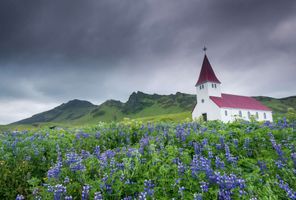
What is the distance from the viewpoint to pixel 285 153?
5348mm

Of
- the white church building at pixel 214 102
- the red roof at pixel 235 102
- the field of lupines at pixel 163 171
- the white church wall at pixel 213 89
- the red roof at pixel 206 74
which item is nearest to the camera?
the field of lupines at pixel 163 171

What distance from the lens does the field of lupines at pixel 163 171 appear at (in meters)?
3.78

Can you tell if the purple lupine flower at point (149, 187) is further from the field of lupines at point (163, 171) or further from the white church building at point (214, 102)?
the white church building at point (214, 102)

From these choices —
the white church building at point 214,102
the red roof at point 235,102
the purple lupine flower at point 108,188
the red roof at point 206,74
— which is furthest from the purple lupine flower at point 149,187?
the red roof at point 206,74

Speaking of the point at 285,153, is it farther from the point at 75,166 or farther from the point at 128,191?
the point at 75,166

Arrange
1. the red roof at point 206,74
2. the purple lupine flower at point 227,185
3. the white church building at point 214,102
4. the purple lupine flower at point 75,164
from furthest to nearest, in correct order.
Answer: the red roof at point 206,74 → the white church building at point 214,102 → the purple lupine flower at point 75,164 → the purple lupine flower at point 227,185

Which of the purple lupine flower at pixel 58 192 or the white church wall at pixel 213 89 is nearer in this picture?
the purple lupine flower at pixel 58 192

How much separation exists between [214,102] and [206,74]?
8.73 meters

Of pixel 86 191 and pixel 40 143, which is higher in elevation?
pixel 40 143

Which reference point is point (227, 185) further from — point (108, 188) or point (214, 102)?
point (214, 102)

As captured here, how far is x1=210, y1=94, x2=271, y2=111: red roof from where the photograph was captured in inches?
2266

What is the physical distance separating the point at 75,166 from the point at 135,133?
14.6 feet

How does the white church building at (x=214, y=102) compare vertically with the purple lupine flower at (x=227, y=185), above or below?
above

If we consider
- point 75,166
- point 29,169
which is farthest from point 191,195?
point 29,169
